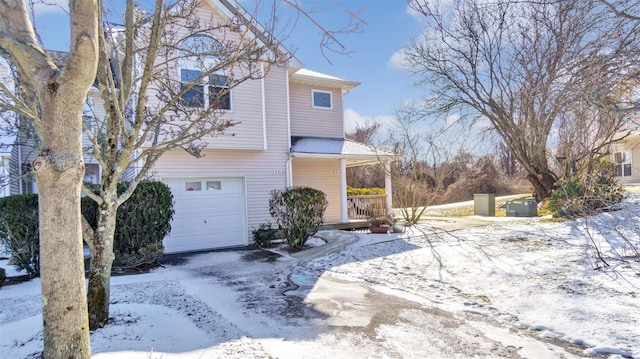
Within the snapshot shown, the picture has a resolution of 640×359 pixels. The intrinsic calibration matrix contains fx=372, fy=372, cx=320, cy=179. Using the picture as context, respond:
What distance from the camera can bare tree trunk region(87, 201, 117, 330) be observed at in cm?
415

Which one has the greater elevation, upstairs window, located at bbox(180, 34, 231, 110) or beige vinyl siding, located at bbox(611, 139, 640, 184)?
upstairs window, located at bbox(180, 34, 231, 110)

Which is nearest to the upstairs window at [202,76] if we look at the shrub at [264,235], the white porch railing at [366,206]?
the shrub at [264,235]

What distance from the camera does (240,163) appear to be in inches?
465

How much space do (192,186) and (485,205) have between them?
12332 millimetres

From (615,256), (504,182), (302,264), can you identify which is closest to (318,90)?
(302,264)

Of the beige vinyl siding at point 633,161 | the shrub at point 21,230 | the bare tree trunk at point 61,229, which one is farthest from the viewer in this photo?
the beige vinyl siding at point 633,161

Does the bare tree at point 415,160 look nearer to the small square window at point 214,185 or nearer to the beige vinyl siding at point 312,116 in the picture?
the beige vinyl siding at point 312,116

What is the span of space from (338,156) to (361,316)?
8.30m

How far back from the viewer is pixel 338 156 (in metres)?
12.9

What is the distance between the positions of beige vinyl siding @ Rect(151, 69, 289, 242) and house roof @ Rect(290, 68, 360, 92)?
112cm

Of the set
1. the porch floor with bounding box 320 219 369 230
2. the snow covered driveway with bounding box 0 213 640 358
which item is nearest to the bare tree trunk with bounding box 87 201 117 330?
the snow covered driveway with bounding box 0 213 640 358

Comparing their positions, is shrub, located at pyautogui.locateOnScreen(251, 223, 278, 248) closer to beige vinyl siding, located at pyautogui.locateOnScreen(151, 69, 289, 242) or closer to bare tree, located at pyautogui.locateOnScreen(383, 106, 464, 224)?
beige vinyl siding, located at pyautogui.locateOnScreen(151, 69, 289, 242)

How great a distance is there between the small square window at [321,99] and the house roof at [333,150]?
4.20 ft

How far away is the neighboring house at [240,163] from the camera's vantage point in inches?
433
